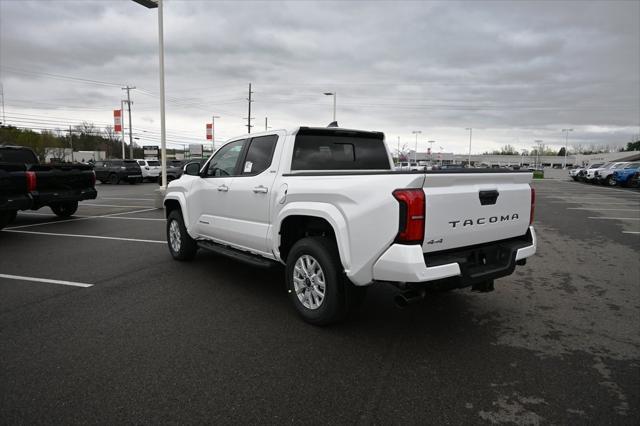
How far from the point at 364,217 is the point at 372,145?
210 cm

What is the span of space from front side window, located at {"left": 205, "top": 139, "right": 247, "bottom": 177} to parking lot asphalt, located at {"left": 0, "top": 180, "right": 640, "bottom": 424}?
1.42 meters

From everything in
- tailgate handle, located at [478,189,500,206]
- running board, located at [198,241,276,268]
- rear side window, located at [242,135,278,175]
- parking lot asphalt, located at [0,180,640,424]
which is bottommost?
parking lot asphalt, located at [0,180,640,424]

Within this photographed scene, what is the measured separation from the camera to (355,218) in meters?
3.50

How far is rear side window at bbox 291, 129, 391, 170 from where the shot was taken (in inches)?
186

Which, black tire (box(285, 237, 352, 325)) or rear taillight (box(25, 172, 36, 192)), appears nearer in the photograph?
black tire (box(285, 237, 352, 325))

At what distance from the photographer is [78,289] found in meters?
5.22

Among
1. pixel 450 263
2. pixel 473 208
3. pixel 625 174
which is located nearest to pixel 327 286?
pixel 450 263

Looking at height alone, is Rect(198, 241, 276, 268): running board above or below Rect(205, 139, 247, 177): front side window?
below

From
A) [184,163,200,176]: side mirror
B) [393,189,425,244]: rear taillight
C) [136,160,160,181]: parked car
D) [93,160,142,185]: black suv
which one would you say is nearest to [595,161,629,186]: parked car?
[136,160,160,181]: parked car

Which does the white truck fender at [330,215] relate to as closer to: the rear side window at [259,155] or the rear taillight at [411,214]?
the rear taillight at [411,214]

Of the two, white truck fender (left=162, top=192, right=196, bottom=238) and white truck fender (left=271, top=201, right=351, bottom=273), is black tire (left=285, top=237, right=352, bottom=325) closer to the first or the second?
white truck fender (left=271, top=201, right=351, bottom=273)

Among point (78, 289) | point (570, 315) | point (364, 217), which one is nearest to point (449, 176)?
point (364, 217)

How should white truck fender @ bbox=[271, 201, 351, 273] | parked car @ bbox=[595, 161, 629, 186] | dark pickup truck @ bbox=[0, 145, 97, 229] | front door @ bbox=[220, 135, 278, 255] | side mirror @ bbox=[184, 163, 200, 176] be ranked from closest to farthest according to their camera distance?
white truck fender @ bbox=[271, 201, 351, 273]
front door @ bbox=[220, 135, 278, 255]
side mirror @ bbox=[184, 163, 200, 176]
dark pickup truck @ bbox=[0, 145, 97, 229]
parked car @ bbox=[595, 161, 629, 186]

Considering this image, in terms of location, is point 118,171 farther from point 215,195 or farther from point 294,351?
point 294,351
